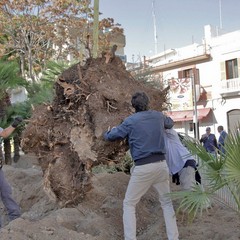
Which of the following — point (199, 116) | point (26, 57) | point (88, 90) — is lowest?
point (199, 116)

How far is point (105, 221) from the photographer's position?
518 centimetres

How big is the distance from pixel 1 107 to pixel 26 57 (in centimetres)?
812

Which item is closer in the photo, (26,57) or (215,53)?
(26,57)

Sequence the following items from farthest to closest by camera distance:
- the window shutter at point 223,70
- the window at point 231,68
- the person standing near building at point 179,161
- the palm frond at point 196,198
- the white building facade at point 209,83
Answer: the window shutter at point 223,70 < the window at point 231,68 < the white building facade at point 209,83 < the person standing near building at point 179,161 < the palm frond at point 196,198

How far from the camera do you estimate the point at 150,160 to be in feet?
14.0

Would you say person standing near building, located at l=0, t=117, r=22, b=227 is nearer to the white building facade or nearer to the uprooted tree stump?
the uprooted tree stump

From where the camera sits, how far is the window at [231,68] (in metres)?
27.3

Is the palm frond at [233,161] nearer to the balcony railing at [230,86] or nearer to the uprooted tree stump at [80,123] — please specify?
the uprooted tree stump at [80,123]

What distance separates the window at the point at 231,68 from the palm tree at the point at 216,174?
24567mm

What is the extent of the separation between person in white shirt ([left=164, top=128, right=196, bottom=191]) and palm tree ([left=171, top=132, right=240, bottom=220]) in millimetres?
840

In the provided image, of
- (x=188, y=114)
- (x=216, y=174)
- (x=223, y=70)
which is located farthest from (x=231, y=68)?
(x=216, y=174)

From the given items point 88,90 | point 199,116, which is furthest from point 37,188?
point 199,116

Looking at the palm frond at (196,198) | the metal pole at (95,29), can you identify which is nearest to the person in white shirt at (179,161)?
the palm frond at (196,198)

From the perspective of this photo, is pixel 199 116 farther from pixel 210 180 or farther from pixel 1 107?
pixel 210 180
